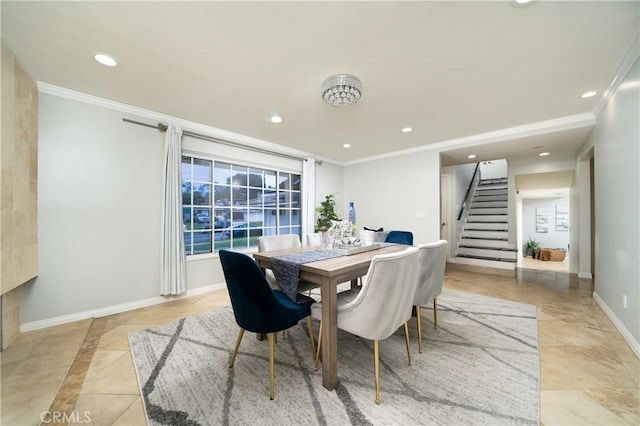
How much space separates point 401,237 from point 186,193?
3.15 metres

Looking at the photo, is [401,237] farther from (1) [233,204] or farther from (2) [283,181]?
(1) [233,204]

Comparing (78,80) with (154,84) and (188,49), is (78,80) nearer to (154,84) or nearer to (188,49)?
(154,84)

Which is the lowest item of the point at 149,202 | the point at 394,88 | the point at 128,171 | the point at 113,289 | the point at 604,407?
the point at 604,407

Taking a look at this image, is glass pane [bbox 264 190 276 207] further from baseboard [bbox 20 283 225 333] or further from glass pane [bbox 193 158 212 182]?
baseboard [bbox 20 283 225 333]

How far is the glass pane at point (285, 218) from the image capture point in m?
4.80

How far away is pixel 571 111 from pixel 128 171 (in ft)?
18.1

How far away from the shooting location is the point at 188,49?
1869mm

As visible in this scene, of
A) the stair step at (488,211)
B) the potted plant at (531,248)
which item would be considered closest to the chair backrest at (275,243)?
the stair step at (488,211)

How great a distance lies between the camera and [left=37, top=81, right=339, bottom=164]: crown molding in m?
2.49

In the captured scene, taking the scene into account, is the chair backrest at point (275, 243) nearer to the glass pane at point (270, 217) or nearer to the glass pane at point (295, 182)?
the glass pane at point (270, 217)

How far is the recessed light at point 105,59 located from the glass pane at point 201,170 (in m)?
1.60

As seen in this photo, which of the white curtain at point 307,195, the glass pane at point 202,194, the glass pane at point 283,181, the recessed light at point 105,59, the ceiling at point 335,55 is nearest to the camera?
the ceiling at point 335,55

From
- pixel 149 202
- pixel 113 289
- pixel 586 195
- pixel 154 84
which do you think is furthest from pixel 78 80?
pixel 586 195

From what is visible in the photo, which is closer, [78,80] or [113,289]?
[78,80]
